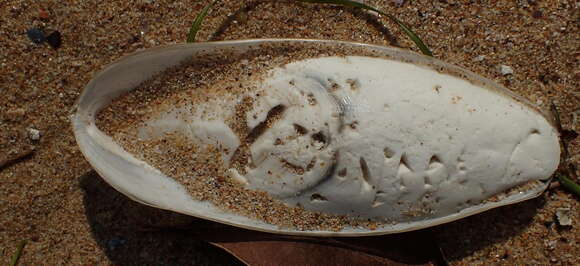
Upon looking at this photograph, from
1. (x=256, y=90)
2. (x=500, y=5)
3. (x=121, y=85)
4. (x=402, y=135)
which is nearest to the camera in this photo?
(x=402, y=135)

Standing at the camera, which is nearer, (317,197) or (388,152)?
(388,152)

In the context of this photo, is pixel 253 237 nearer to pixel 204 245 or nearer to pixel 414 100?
pixel 204 245

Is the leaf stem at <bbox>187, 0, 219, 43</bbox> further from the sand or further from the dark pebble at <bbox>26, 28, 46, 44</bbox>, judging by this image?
the dark pebble at <bbox>26, 28, 46, 44</bbox>

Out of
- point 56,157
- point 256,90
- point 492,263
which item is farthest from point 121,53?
point 492,263

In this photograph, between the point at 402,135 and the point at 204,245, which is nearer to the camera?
the point at 402,135

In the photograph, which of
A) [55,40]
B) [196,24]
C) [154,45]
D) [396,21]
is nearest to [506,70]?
[396,21]

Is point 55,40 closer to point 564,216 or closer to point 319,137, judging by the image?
point 319,137
